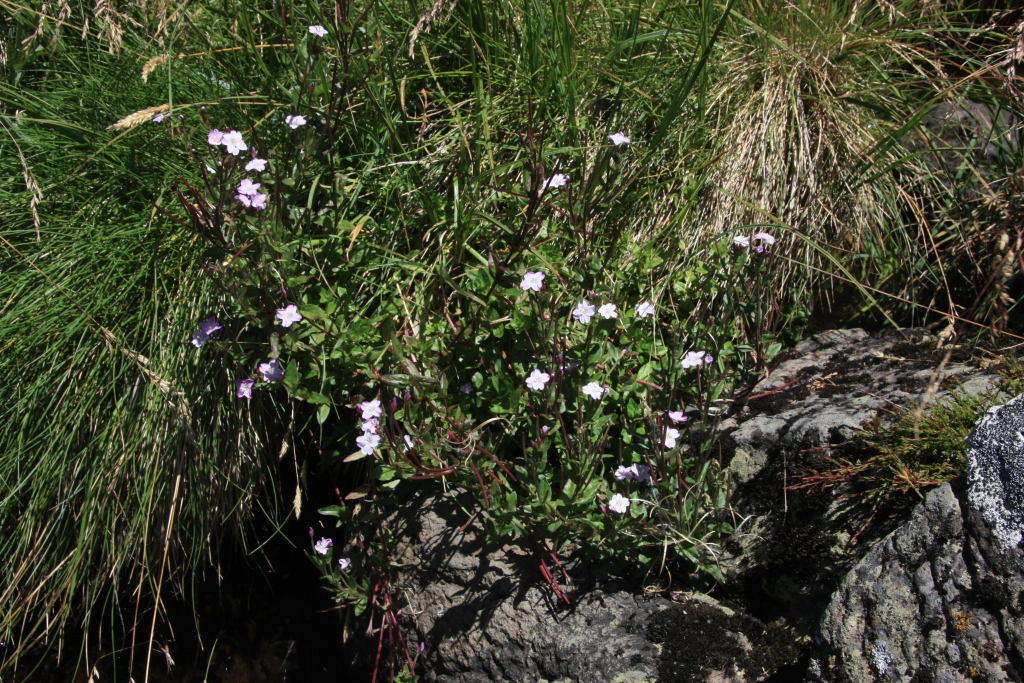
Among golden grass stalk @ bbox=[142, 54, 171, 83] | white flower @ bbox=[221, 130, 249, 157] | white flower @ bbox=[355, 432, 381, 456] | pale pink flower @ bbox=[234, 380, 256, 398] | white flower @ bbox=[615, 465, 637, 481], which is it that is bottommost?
white flower @ bbox=[355, 432, 381, 456]

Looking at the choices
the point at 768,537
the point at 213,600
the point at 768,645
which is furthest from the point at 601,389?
the point at 213,600

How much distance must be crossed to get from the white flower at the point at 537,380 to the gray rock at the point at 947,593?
2.81 feet

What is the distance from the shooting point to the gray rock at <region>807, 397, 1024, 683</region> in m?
1.50

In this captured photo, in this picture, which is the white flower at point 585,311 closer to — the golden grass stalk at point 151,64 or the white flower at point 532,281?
the white flower at point 532,281

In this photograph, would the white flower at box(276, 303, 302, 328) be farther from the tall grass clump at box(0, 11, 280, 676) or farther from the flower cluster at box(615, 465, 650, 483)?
the flower cluster at box(615, 465, 650, 483)

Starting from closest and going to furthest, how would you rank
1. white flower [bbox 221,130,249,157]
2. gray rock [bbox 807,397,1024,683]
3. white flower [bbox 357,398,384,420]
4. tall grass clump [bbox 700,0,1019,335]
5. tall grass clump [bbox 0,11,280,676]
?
gray rock [bbox 807,397,1024,683]
white flower [bbox 221,130,249,157]
white flower [bbox 357,398,384,420]
tall grass clump [bbox 0,11,280,676]
tall grass clump [bbox 700,0,1019,335]

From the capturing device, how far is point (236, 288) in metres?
1.70

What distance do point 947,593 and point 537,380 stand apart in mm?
1020

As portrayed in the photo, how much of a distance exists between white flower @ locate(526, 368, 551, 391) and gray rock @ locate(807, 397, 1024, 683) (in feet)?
2.81

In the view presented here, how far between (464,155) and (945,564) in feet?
5.62

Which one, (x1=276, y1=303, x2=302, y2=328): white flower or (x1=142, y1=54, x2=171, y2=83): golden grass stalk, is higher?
(x1=142, y1=54, x2=171, y2=83): golden grass stalk

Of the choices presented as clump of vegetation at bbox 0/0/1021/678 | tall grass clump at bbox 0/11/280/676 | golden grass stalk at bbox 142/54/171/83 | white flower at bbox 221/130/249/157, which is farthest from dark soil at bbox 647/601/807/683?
golden grass stalk at bbox 142/54/171/83

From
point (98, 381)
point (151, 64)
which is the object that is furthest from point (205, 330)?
point (151, 64)

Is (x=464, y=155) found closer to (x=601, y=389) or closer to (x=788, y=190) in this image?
(x=601, y=389)
